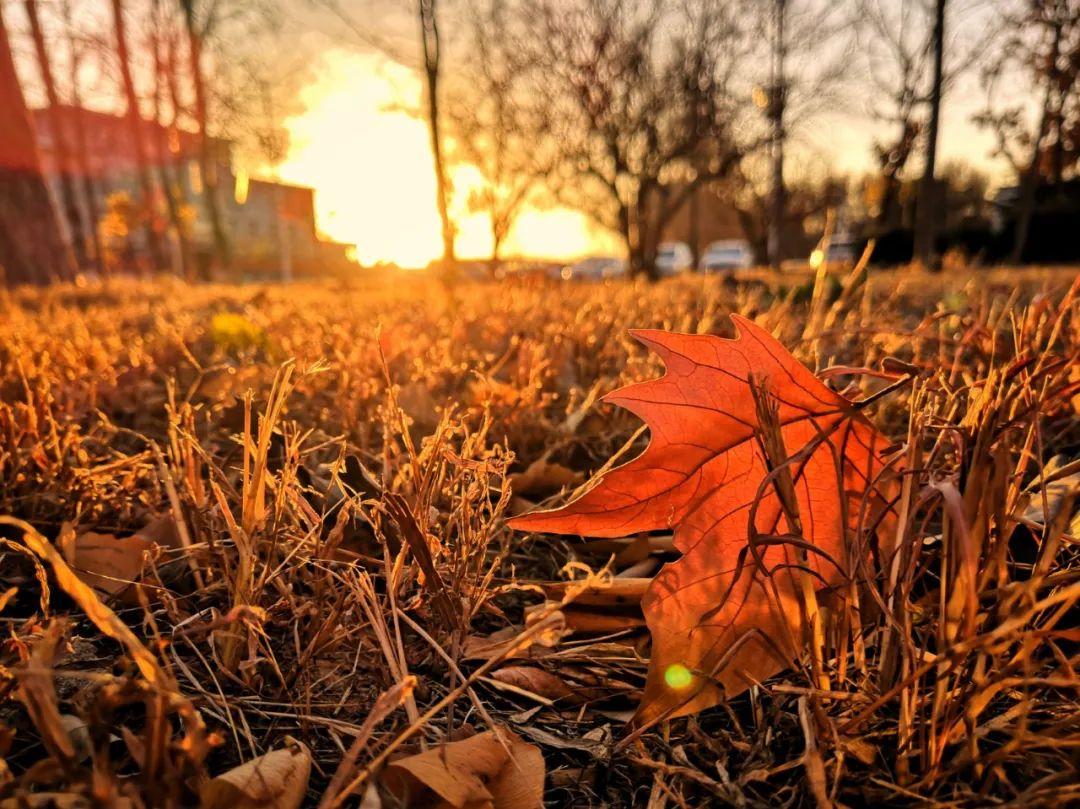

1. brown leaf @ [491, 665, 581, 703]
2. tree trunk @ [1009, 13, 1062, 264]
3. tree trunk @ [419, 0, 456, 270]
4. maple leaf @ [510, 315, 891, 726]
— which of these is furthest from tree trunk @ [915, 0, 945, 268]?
brown leaf @ [491, 665, 581, 703]

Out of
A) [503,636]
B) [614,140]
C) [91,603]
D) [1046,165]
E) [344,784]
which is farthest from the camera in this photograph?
[1046,165]

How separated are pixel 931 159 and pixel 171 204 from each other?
13834mm

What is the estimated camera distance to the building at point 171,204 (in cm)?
1678

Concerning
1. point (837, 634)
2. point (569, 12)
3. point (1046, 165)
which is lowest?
point (837, 634)

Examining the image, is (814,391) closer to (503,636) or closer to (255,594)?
(503,636)

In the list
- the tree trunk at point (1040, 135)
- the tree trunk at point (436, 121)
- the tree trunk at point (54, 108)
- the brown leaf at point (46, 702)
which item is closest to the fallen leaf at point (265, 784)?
the brown leaf at point (46, 702)

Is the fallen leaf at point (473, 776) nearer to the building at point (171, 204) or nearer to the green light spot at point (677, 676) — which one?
the green light spot at point (677, 676)

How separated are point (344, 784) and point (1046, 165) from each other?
16852mm

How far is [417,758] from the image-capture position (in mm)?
593

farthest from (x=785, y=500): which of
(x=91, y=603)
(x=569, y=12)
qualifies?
(x=569, y=12)

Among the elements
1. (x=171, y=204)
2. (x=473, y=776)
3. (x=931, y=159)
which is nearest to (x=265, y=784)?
(x=473, y=776)

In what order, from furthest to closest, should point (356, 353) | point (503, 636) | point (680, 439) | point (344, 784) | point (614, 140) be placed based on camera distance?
→ point (614, 140) < point (356, 353) < point (503, 636) < point (680, 439) < point (344, 784)

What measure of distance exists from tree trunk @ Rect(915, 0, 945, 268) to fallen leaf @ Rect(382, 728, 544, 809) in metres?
11.2

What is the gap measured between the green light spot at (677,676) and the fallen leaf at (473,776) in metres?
0.14
